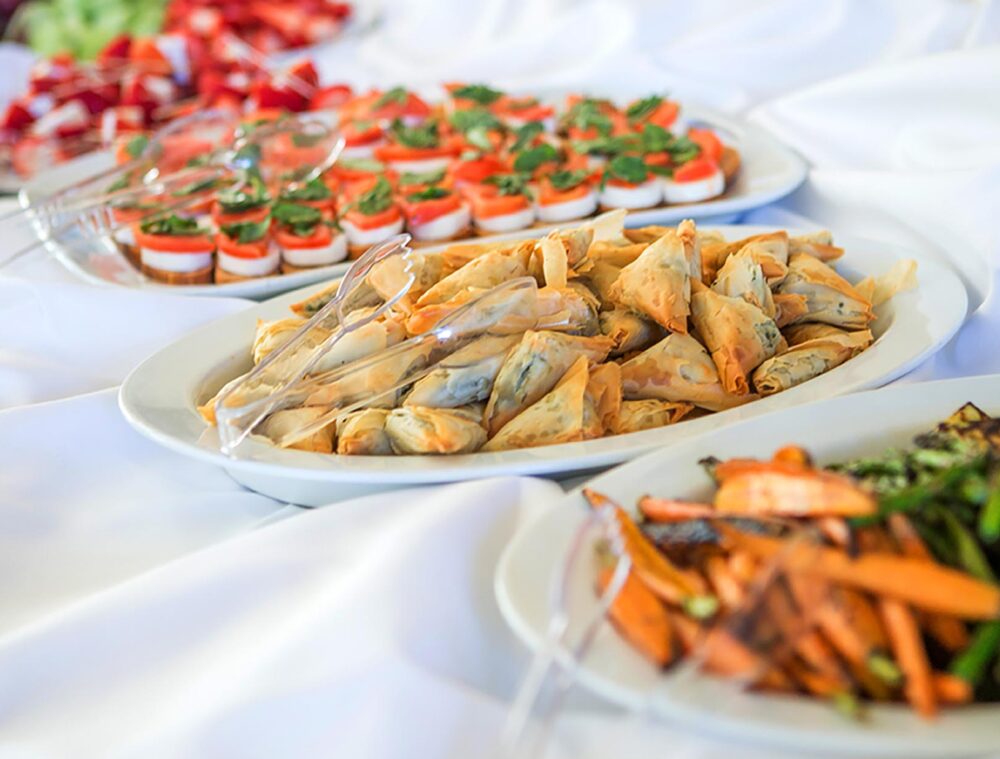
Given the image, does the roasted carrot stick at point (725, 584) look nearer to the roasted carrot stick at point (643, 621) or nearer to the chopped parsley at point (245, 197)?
the roasted carrot stick at point (643, 621)

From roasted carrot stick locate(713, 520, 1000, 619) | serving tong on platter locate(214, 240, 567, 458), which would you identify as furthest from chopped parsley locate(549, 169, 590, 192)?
roasted carrot stick locate(713, 520, 1000, 619)

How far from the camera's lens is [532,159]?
72.7 inches

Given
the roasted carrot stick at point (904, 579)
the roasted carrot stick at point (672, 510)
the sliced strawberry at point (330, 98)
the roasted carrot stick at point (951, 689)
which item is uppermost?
the roasted carrot stick at point (904, 579)

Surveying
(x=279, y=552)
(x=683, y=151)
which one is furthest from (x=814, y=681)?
(x=683, y=151)

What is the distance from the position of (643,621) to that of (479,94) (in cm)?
172

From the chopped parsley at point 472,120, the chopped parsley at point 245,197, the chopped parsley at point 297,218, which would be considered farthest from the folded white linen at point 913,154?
the chopped parsley at point 245,197

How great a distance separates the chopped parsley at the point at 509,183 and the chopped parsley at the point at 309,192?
10.5 inches

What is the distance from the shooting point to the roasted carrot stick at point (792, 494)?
2.22 ft

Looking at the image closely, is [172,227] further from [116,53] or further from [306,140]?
[116,53]

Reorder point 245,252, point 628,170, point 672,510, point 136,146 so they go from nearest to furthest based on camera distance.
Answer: point 672,510, point 245,252, point 628,170, point 136,146

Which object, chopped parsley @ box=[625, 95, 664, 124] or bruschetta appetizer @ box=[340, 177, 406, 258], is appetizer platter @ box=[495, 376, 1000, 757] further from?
chopped parsley @ box=[625, 95, 664, 124]

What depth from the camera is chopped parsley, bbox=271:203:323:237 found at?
167 cm

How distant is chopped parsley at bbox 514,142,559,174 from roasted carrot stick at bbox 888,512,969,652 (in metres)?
1.26

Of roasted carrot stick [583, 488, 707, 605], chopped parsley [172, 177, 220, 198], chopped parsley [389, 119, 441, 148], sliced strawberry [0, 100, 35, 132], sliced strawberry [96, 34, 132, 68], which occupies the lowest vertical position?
sliced strawberry [0, 100, 35, 132]
